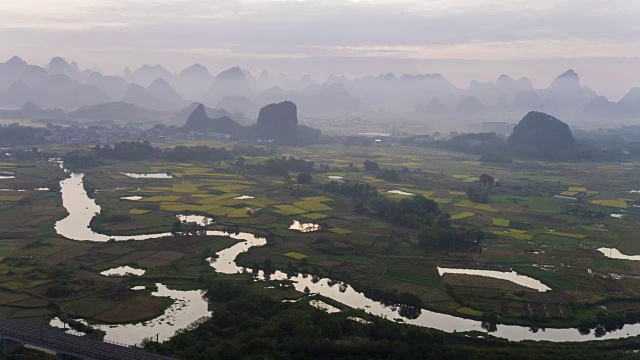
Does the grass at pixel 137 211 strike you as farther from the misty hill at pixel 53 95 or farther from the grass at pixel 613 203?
the misty hill at pixel 53 95

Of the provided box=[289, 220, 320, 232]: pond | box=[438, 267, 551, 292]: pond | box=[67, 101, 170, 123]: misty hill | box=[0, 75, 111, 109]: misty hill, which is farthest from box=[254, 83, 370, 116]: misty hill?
box=[438, 267, 551, 292]: pond

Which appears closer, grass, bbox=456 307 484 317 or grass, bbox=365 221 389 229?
grass, bbox=456 307 484 317

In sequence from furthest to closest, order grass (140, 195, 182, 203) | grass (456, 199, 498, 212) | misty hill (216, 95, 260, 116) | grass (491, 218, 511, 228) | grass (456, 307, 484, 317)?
misty hill (216, 95, 260, 116) → grass (140, 195, 182, 203) → grass (456, 199, 498, 212) → grass (491, 218, 511, 228) → grass (456, 307, 484, 317)

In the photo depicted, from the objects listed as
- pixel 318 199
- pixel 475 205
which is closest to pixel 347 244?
pixel 318 199

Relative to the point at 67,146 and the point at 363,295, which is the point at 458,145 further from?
the point at 363,295

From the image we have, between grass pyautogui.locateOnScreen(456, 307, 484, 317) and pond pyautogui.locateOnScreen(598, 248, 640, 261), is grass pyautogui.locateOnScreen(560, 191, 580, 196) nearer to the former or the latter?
pond pyautogui.locateOnScreen(598, 248, 640, 261)

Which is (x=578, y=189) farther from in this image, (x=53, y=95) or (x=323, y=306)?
(x=53, y=95)

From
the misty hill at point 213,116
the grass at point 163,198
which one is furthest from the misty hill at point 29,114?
the grass at point 163,198
